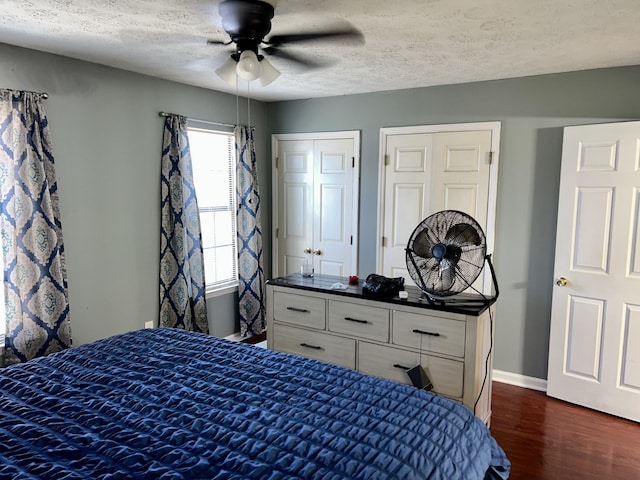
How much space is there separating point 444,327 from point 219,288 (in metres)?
2.33

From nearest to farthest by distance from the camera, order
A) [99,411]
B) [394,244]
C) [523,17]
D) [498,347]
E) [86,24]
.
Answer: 1. [99,411]
2. [523,17]
3. [86,24]
4. [498,347]
5. [394,244]

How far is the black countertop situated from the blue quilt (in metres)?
0.86

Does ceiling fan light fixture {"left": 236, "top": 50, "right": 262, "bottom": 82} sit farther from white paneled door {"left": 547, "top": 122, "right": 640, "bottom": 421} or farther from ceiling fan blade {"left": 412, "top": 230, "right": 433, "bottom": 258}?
white paneled door {"left": 547, "top": 122, "right": 640, "bottom": 421}

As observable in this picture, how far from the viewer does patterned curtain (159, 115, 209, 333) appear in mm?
3586

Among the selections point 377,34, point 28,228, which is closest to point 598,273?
point 377,34

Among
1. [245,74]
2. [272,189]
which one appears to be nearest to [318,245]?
Answer: [272,189]

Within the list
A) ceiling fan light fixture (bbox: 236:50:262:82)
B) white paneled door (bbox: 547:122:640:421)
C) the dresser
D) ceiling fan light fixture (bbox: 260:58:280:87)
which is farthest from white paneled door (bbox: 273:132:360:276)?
ceiling fan light fixture (bbox: 236:50:262:82)

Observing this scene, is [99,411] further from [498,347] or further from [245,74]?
[498,347]

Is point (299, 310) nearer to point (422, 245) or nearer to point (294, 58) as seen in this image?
point (422, 245)

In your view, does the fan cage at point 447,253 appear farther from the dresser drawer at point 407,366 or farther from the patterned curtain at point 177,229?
the patterned curtain at point 177,229

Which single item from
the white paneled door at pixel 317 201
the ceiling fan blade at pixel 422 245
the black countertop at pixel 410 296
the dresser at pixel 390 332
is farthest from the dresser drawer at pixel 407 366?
the white paneled door at pixel 317 201

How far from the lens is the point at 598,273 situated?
3066 mm

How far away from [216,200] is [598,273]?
124 inches

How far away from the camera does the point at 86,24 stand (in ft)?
7.50
